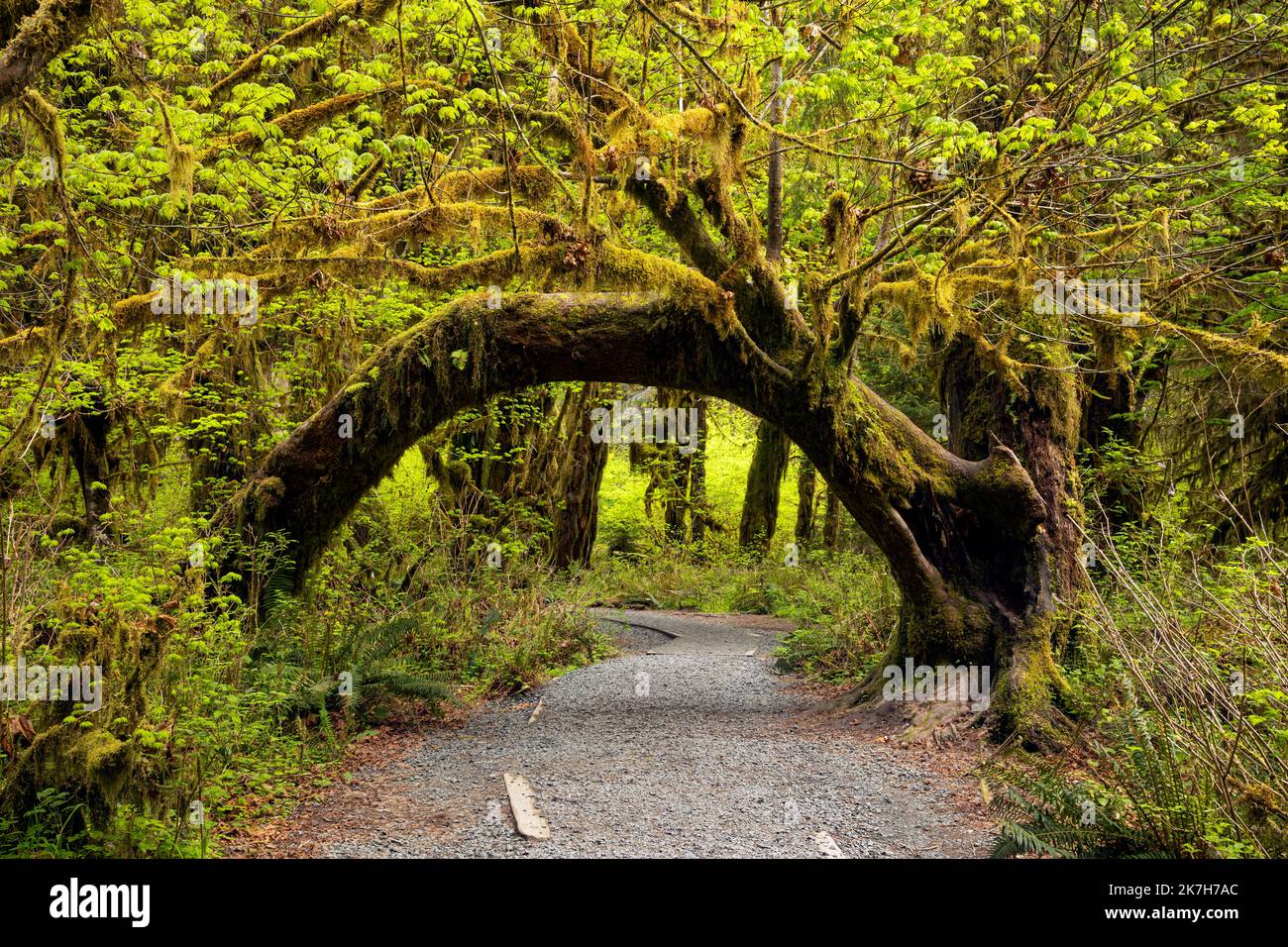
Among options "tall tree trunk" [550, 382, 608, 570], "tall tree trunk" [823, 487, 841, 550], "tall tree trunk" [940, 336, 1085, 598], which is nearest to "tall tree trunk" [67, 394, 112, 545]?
"tall tree trunk" [550, 382, 608, 570]

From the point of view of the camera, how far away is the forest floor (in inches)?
216

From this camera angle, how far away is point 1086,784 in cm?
498

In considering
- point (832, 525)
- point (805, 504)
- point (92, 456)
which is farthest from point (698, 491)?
point (92, 456)

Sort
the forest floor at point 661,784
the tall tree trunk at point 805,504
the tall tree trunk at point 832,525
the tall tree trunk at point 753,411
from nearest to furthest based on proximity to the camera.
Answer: the forest floor at point 661,784 → the tall tree trunk at point 753,411 → the tall tree trunk at point 832,525 → the tall tree trunk at point 805,504

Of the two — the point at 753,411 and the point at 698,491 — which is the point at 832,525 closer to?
the point at 698,491

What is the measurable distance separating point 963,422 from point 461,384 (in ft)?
15.9

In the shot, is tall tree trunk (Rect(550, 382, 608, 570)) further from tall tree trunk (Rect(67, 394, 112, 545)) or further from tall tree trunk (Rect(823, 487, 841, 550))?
tall tree trunk (Rect(67, 394, 112, 545))

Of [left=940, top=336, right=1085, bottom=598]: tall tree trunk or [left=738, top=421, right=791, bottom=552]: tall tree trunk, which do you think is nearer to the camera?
[left=940, top=336, right=1085, bottom=598]: tall tree trunk

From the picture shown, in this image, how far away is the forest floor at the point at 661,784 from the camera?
548 cm

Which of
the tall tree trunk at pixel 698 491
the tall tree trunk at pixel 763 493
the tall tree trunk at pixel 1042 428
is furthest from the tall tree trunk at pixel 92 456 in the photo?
the tall tree trunk at pixel 698 491

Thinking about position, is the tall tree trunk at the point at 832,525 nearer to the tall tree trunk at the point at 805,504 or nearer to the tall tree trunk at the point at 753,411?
the tall tree trunk at the point at 805,504
